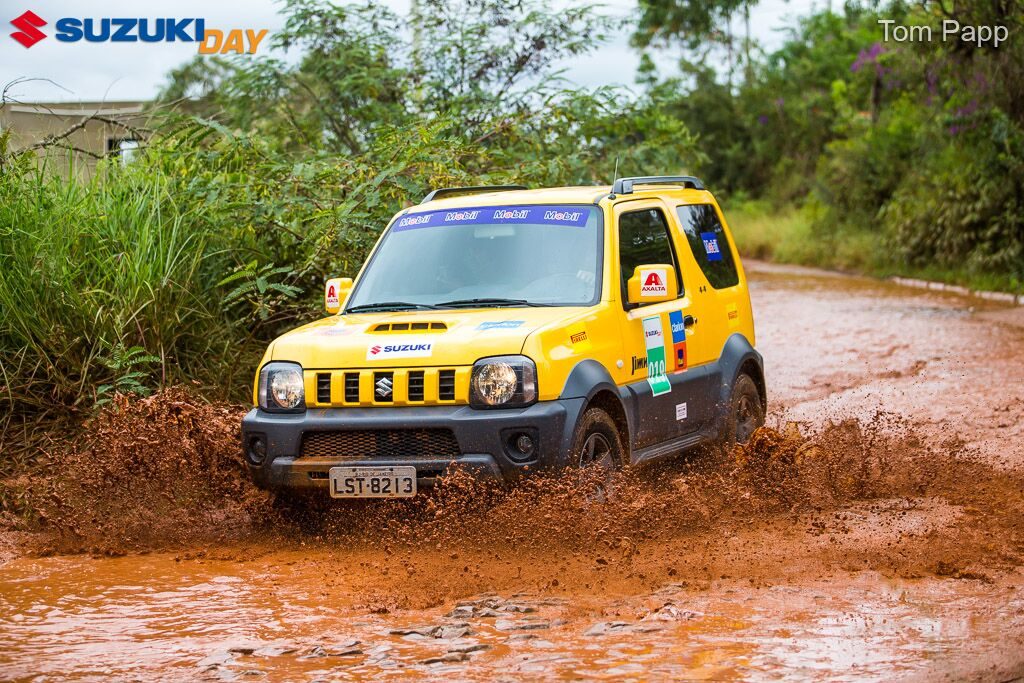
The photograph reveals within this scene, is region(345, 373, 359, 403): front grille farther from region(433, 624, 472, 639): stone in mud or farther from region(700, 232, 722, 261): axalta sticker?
region(700, 232, 722, 261): axalta sticker

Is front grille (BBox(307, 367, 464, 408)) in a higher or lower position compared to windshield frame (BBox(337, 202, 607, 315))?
lower

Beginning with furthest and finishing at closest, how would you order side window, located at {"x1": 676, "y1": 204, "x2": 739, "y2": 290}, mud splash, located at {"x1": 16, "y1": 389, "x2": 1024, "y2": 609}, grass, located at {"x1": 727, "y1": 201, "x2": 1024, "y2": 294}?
grass, located at {"x1": 727, "y1": 201, "x2": 1024, "y2": 294} → side window, located at {"x1": 676, "y1": 204, "x2": 739, "y2": 290} → mud splash, located at {"x1": 16, "y1": 389, "x2": 1024, "y2": 609}

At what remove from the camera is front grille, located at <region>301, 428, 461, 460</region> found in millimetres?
6918

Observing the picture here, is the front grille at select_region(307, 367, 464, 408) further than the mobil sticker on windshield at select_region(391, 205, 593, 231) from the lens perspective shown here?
No

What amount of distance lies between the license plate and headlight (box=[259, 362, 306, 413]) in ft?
1.52

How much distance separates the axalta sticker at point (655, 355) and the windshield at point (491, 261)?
0.50 m

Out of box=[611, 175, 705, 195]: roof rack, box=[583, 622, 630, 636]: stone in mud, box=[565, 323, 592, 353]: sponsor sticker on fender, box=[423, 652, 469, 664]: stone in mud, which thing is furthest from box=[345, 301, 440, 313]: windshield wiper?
box=[423, 652, 469, 664]: stone in mud

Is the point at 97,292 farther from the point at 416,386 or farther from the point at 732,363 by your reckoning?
the point at 732,363

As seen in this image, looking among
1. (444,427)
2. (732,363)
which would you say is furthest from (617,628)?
(732,363)

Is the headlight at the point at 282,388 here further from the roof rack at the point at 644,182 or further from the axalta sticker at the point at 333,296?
the roof rack at the point at 644,182

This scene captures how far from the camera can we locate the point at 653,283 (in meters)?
7.71

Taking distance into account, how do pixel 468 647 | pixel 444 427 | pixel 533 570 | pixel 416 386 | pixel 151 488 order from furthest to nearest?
pixel 151 488, pixel 416 386, pixel 444 427, pixel 533 570, pixel 468 647

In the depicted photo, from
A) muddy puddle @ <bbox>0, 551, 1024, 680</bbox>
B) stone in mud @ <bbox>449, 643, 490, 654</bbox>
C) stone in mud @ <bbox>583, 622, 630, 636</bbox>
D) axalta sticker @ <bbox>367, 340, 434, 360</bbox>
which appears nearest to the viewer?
muddy puddle @ <bbox>0, 551, 1024, 680</bbox>

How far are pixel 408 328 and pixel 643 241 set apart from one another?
1786 millimetres
